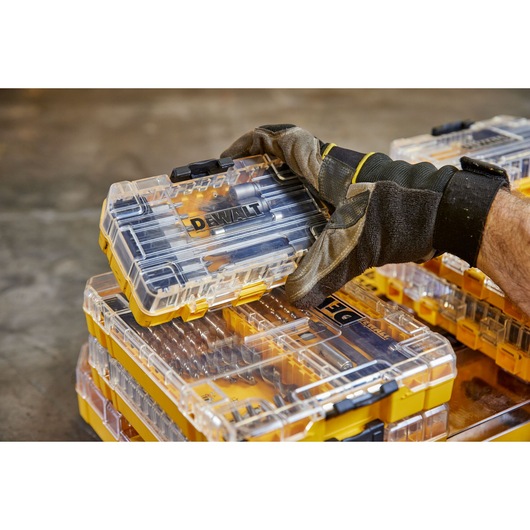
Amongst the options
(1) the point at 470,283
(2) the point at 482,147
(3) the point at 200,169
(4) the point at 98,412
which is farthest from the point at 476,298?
(4) the point at 98,412

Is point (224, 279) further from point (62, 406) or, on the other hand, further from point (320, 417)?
point (62, 406)

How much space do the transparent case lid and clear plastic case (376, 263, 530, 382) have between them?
377 mm

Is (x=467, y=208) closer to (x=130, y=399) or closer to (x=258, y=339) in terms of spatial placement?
(x=258, y=339)

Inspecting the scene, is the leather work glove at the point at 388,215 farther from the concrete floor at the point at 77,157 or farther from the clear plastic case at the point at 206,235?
the concrete floor at the point at 77,157

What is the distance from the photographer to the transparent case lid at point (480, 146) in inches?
106

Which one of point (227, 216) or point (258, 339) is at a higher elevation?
point (227, 216)

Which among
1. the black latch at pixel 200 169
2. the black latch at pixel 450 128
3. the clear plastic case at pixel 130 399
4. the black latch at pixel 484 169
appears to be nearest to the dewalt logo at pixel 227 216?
the black latch at pixel 200 169

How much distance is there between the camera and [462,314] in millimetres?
2451

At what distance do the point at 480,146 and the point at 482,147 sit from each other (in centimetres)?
2

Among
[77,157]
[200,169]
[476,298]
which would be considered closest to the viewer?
[200,169]

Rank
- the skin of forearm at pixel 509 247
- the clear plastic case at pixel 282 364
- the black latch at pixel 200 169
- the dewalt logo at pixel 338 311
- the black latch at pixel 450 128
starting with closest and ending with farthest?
the clear plastic case at pixel 282 364
the skin of forearm at pixel 509 247
the dewalt logo at pixel 338 311
the black latch at pixel 200 169
the black latch at pixel 450 128

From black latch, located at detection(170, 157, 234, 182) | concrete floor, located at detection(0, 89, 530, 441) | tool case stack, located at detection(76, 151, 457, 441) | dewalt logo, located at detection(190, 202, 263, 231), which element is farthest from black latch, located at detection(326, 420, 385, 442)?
concrete floor, located at detection(0, 89, 530, 441)

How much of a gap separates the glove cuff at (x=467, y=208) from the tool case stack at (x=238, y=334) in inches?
8.6

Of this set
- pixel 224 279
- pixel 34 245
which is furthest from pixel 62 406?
pixel 34 245
